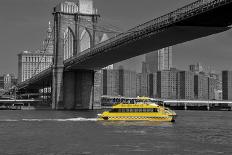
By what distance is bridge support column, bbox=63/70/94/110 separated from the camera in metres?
102

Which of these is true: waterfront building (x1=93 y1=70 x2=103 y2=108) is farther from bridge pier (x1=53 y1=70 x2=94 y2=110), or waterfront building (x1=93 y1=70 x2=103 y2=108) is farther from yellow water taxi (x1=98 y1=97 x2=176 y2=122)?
yellow water taxi (x1=98 y1=97 x2=176 y2=122)

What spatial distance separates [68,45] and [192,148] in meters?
119

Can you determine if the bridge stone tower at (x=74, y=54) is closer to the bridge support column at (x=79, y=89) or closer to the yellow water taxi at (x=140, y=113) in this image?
the bridge support column at (x=79, y=89)

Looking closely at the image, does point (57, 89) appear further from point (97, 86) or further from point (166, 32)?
point (166, 32)

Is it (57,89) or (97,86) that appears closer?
(57,89)

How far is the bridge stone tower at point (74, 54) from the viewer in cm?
9994

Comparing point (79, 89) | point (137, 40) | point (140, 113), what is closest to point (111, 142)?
point (140, 113)

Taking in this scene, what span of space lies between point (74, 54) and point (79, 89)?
7.26 meters

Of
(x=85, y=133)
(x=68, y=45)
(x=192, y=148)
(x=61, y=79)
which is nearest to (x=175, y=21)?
(x=85, y=133)

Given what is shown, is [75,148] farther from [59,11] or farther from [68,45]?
[68,45]

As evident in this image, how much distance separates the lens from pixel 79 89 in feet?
339

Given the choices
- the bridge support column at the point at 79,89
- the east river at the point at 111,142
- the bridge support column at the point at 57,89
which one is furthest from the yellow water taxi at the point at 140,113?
the bridge support column at the point at 79,89

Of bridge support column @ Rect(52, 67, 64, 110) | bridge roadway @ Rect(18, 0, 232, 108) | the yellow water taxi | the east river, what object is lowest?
the east river

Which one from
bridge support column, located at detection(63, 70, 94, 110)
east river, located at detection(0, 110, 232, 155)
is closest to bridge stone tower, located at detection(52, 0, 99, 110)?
bridge support column, located at detection(63, 70, 94, 110)
